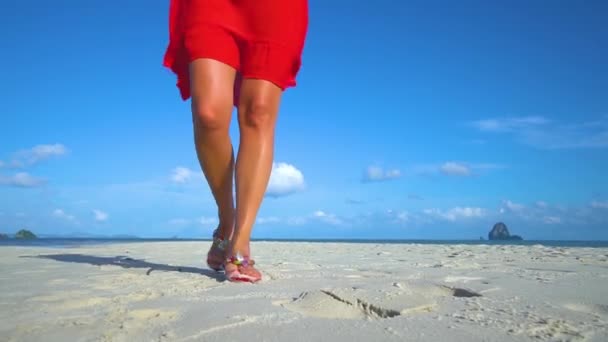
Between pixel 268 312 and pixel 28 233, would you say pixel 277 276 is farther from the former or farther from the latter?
pixel 28 233

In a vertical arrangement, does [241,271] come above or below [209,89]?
below

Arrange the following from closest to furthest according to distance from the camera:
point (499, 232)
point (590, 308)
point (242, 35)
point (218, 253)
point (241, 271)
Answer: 1. point (590, 308)
2. point (241, 271)
3. point (242, 35)
4. point (218, 253)
5. point (499, 232)

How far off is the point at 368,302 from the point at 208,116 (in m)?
1.19

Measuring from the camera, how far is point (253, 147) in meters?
2.08

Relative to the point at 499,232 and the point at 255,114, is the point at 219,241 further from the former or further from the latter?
the point at 499,232

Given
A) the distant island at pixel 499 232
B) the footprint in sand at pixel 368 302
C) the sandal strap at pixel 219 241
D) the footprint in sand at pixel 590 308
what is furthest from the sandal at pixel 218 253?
the distant island at pixel 499 232

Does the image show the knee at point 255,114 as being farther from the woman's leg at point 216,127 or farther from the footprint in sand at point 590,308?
the footprint in sand at point 590,308

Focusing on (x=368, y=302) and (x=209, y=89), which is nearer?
(x=368, y=302)

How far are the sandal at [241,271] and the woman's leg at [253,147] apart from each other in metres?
0.07

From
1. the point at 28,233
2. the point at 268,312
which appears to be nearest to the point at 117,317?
the point at 268,312

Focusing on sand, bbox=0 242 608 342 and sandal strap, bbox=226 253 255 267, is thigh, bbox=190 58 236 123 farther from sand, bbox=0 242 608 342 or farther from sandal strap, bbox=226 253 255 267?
sand, bbox=0 242 608 342

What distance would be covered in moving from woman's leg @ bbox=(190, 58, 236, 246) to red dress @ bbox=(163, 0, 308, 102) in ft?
0.25

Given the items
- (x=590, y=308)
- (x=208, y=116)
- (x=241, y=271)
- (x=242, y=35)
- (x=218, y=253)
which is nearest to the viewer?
(x=590, y=308)

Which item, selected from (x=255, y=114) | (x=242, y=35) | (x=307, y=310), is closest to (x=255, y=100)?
(x=255, y=114)
